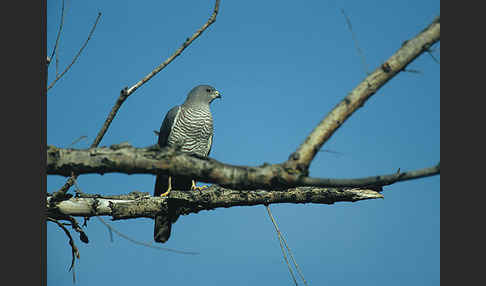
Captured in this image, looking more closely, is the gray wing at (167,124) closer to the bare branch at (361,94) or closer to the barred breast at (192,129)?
the barred breast at (192,129)

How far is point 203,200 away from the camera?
331 cm

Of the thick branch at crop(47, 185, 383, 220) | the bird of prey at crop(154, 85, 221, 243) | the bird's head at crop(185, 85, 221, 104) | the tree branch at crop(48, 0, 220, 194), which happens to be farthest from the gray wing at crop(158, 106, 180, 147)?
the tree branch at crop(48, 0, 220, 194)

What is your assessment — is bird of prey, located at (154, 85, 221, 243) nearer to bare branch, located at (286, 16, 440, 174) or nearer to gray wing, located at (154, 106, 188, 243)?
gray wing, located at (154, 106, 188, 243)

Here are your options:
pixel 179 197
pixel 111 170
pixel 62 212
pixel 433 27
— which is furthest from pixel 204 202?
pixel 433 27

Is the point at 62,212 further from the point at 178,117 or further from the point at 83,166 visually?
the point at 178,117

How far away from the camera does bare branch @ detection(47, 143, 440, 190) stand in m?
1.61

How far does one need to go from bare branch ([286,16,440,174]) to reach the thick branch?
1700 millimetres

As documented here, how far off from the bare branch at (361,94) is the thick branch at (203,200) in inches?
66.9

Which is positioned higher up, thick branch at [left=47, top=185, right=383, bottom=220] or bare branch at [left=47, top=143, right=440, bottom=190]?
bare branch at [left=47, top=143, right=440, bottom=190]

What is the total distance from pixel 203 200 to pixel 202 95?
2.91 metres

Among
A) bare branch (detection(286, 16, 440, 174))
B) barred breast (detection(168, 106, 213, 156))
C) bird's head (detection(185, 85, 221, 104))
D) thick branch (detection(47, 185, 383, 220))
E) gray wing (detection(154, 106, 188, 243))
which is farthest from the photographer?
bird's head (detection(185, 85, 221, 104))

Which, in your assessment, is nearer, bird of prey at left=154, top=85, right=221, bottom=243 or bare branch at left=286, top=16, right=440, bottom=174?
bare branch at left=286, top=16, right=440, bottom=174
